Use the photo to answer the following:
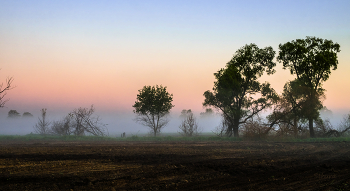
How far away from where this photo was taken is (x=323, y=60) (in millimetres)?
29344

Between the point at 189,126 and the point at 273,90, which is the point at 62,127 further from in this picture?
the point at 273,90

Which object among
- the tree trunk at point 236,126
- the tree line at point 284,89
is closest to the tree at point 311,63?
the tree line at point 284,89

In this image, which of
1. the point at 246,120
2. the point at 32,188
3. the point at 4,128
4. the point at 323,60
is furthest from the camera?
the point at 4,128

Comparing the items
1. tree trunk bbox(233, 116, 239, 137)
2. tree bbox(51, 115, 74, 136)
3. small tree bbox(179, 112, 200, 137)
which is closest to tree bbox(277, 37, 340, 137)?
tree trunk bbox(233, 116, 239, 137)

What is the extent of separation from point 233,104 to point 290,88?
852 cm

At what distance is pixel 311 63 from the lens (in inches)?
1195

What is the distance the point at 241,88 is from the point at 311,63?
9.61 meters

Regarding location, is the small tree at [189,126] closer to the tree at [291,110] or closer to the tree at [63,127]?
the tree at [291,110]

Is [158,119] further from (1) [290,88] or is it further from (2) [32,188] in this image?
(2) [32,188]

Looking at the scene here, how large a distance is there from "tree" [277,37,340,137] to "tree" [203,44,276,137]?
2.43 m

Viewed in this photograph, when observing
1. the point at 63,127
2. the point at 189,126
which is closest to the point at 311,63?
the point at 189,126

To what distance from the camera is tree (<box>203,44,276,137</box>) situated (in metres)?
31.7

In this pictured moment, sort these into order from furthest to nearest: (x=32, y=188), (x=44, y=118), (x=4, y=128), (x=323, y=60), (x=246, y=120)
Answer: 1. (x=4, y=128)
2. (x=44, y=118)
3. (x=246, y=120)
4. (x=323, y=60)
5. (x=32, y=188)

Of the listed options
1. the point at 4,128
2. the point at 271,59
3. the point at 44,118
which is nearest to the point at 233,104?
the point at 271,59
